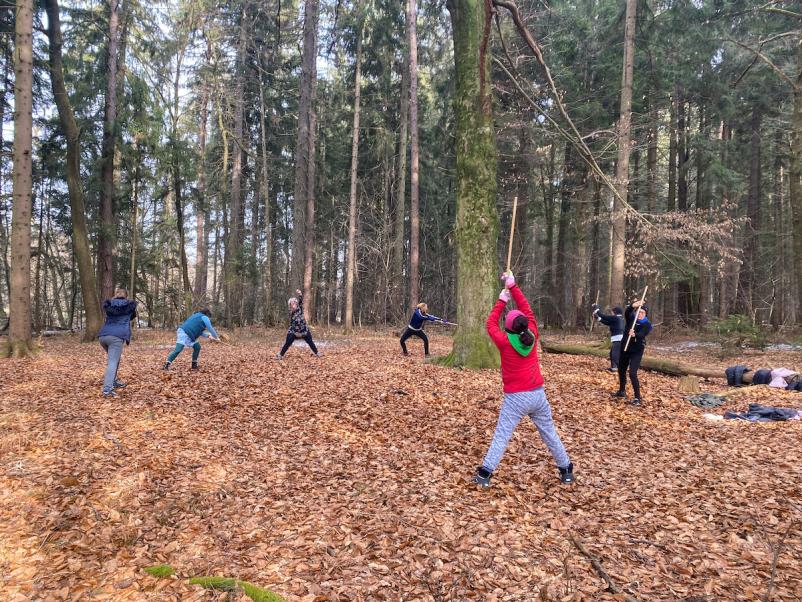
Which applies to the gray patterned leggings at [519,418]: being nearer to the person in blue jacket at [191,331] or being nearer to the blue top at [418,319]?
the person in blue jacket at [191,331]

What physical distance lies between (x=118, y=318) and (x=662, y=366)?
12.1m

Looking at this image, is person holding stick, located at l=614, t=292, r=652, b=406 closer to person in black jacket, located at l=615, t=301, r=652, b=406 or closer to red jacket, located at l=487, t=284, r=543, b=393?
person in black jacket, located at l=615, t=301, r=652, b=406

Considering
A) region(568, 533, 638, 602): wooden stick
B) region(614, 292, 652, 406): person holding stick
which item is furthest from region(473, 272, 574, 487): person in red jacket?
region(614, 292, 652, 406): person holding stick

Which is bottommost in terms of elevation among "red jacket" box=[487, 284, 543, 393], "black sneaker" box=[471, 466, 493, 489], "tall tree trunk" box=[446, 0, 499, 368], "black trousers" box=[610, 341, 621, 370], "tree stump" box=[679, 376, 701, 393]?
"black sneaker" box=[471, 466, 493, 489]

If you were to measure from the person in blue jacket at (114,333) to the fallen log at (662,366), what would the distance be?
1181cm

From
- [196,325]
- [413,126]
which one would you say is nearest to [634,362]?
[196,325]

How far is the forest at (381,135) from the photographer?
15.8 meters

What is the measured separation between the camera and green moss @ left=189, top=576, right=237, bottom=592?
10.6 feet

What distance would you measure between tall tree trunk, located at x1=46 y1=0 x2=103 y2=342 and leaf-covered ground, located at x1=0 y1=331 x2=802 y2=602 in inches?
291

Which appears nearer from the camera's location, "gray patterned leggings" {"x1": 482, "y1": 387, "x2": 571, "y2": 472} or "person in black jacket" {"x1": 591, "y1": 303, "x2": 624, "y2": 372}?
"gray patterned leggings" {"x1": 482, "y1": 387, "x2": 571, "y2": 472}

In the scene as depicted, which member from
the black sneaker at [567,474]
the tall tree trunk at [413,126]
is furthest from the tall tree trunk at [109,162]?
the black sneaker at [567,474]

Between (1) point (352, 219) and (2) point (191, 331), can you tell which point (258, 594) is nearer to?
(2) point (191, 331)

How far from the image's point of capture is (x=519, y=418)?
15.9 ft

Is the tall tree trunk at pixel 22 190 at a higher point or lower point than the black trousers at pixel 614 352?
higher
